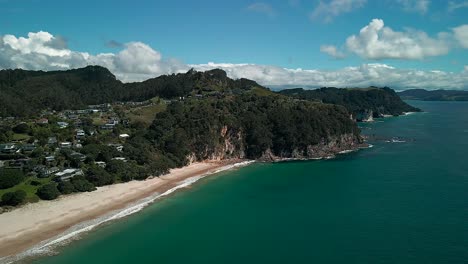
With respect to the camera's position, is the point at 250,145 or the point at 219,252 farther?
the point at 250,145

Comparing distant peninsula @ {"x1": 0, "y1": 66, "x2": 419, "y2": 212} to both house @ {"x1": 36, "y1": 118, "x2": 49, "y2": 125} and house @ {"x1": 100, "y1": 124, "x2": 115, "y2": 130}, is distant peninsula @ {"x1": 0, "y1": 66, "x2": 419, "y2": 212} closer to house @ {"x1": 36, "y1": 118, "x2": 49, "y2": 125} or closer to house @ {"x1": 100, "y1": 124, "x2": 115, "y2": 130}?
house @ {"x1": 100, "y1": 124, "x2": 115, "y2": 130}

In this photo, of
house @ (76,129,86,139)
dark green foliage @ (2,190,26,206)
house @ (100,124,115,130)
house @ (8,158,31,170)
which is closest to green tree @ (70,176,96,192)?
dark green foliage @ (2,190,26,206)

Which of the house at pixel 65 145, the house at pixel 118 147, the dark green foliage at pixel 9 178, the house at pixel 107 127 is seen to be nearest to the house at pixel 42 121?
the house at pixel 107 127

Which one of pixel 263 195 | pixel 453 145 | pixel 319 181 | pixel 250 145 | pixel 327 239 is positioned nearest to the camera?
pixel 327 239

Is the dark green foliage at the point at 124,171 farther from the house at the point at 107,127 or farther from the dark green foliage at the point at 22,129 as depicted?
the dark green foliage at the point at 22,129

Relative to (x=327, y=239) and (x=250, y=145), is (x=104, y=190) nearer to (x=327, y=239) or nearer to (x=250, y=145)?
(x=327, y=239)

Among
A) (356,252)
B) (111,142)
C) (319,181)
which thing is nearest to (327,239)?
(356,252)
